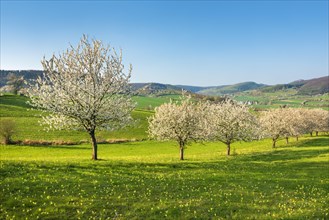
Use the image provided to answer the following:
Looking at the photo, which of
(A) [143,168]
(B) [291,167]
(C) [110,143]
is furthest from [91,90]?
(C) [110,143]

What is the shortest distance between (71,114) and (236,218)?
24.9m

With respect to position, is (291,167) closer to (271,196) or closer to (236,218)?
(271,196)

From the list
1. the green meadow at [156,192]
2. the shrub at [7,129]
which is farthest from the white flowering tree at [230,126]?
the shrub at [7,129]

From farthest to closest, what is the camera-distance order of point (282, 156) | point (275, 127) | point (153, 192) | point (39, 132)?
point (39, 132)
point (275, 127)
point (282, 156)
point (153, 192)

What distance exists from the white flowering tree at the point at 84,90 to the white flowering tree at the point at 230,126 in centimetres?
2460

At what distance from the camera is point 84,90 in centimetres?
3684

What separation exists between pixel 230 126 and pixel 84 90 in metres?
32.5

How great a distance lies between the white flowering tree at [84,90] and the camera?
1442 inches

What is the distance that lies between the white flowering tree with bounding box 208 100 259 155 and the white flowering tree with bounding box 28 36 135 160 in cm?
2460

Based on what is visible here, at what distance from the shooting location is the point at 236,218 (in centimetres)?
1944

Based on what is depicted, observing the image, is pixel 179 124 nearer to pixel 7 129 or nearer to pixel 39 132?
pixel 7 129

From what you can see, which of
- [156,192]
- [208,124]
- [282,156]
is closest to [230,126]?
[208,124]

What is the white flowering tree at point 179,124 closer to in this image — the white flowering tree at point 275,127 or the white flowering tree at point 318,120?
the white flowering tree at point 275,127

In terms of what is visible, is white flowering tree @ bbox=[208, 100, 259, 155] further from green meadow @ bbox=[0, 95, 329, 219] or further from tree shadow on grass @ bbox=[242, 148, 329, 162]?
green meadow @ bbox=[0, 95, 329, 219]
